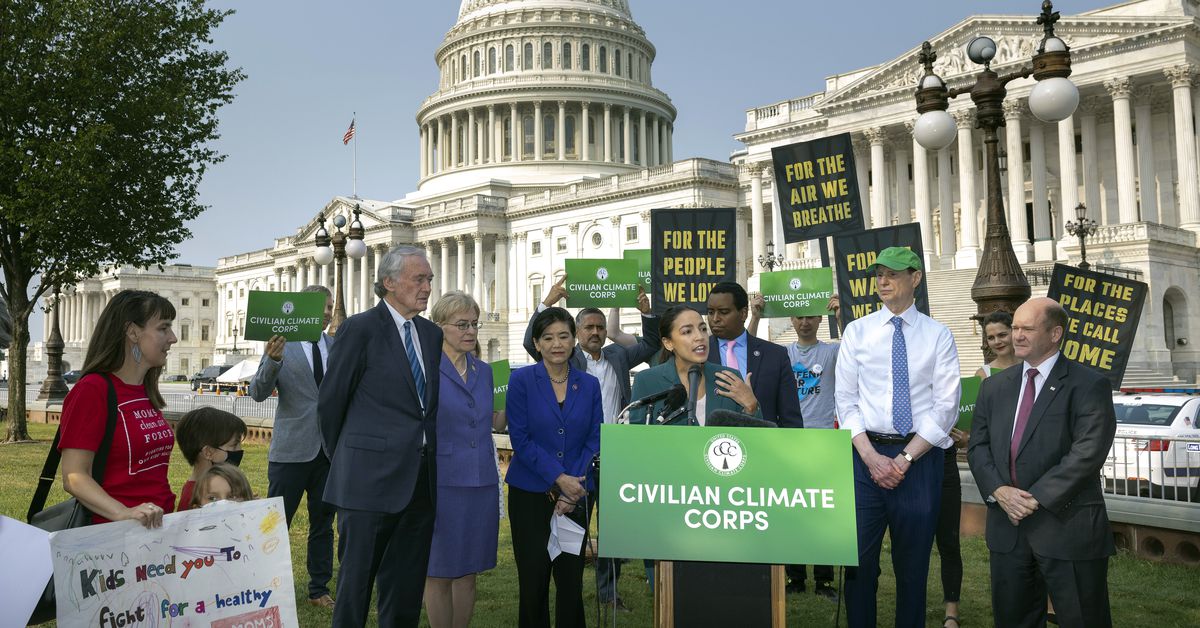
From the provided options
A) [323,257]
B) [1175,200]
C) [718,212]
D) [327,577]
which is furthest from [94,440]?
[1175,200]

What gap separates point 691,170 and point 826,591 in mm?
57610

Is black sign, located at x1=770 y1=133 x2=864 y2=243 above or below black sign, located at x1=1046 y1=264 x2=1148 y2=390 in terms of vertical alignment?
above

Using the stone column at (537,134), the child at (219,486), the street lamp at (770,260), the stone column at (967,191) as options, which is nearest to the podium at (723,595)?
the child at (219,486)

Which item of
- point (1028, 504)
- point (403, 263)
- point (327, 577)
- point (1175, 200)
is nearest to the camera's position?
point (1028, 504)

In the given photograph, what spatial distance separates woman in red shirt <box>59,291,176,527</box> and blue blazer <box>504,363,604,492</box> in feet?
6.80

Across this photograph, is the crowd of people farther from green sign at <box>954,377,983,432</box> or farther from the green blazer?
green sign at <box>954,377,983,432</box>

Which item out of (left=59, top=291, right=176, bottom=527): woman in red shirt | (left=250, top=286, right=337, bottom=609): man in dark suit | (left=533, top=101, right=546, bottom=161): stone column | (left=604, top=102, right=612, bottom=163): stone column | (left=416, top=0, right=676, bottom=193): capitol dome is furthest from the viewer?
(left=604, top=102, right=612, bottom=163): stone column

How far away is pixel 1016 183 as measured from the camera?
143 ft

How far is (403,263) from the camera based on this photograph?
5.79 m

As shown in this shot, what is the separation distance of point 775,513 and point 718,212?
6919 millimetres

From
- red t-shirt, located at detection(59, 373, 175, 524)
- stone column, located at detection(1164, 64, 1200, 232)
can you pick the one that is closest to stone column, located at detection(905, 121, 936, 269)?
stone column, located at detection(1164, 64, 1200, 232)

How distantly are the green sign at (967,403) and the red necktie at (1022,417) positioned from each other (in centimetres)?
276

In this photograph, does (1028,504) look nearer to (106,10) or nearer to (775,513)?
(775,513)

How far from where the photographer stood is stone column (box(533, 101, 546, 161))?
91.4 metres
